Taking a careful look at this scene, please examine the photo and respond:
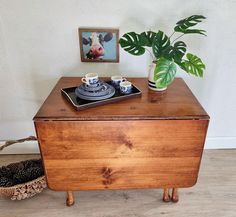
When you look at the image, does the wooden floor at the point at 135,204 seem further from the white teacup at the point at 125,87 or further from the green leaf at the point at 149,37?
the green leaf at the point at 149,37

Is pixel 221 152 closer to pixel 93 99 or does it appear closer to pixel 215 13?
pixel 215 13

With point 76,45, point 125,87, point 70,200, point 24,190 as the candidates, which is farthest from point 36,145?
point 125,87

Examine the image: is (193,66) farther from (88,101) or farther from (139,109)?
(88,101)

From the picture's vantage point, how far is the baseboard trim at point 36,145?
1.66 m

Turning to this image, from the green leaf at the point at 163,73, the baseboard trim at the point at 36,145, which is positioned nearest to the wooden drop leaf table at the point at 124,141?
the green leaf at the point at 163,73

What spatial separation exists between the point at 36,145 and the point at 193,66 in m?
1.32

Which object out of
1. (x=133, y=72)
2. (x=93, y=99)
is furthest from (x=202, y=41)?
(x=93, y=99)

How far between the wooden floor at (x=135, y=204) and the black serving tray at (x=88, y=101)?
2.24 ft

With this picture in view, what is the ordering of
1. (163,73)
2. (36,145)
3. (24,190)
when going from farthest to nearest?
(36,145)
(24,190)
(163,73)

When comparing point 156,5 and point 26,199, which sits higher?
point 156,5

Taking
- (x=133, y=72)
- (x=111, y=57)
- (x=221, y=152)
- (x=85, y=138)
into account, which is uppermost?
(x=111, y=57)

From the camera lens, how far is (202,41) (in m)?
1.36

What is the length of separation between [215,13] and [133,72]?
620mm

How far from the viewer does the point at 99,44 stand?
4.34 ft
